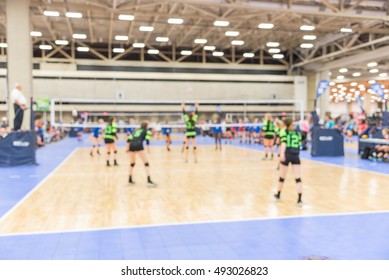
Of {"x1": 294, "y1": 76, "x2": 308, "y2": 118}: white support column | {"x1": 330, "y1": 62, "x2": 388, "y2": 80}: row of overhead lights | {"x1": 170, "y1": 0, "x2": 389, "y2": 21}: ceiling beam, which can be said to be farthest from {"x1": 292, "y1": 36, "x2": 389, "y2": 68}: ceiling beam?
{"x1": 170, "y1": 0, "x2": 389, "y2": 21}: ceiling beam

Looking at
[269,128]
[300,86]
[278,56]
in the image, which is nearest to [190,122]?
[269,128]

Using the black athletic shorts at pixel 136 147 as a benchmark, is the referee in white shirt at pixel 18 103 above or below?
above

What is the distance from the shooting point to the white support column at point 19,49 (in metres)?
14.4

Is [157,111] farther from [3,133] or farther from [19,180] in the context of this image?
[19,180]

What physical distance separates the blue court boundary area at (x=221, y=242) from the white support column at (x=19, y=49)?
10.8 meters

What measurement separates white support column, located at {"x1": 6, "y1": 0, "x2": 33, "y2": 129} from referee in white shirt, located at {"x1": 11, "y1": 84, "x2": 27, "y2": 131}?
1724 mm

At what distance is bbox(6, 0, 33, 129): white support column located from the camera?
14.4 meters

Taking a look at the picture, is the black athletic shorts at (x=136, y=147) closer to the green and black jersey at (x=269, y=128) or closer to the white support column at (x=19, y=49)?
the green and black jersey at (x=269, y=128)

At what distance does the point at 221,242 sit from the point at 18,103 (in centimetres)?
977

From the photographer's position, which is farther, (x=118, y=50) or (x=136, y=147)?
(x=118, y=50)

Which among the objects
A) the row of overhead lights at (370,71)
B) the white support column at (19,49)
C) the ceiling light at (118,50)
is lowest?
the white support column at (19,49)

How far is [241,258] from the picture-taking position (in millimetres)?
4184

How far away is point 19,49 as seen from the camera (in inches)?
571

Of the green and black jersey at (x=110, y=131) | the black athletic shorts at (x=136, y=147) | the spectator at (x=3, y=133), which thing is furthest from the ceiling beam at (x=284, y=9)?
the black athletic shorts at (x=136, y=147)
